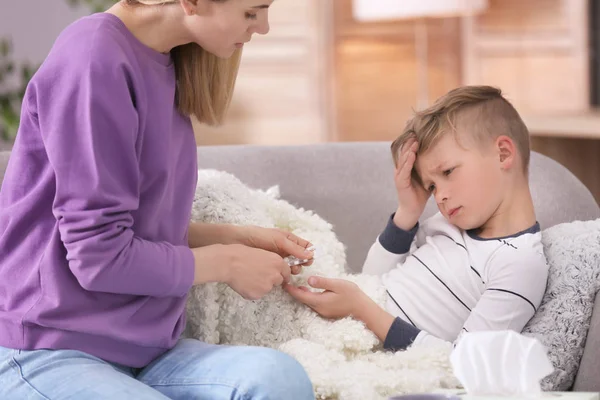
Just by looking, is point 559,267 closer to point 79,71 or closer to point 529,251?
point 529,251

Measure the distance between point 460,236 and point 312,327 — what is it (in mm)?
287

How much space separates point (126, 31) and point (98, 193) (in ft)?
0.73

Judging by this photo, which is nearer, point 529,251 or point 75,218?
point 75,218

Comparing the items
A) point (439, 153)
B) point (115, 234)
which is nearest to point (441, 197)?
point (439, 153)

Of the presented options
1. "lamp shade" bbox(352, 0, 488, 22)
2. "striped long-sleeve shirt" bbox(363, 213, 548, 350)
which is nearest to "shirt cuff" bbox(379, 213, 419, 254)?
"striped long-sleeve shirt" bbox(363, 213, 548, 350)

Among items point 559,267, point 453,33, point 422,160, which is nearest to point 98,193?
point 422,160

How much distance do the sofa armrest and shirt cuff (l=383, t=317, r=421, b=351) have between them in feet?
0.79

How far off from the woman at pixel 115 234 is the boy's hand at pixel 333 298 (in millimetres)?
157

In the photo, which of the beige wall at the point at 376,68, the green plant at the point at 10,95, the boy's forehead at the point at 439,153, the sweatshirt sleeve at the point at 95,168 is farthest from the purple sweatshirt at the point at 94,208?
the beige wall at the point at 376,68

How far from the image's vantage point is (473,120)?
4.53 feet

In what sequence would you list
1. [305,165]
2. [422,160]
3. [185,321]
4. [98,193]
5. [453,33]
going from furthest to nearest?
[453,33]
[305,165]
[422,160]
[185,321]
[98,193]

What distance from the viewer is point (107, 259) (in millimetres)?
1023

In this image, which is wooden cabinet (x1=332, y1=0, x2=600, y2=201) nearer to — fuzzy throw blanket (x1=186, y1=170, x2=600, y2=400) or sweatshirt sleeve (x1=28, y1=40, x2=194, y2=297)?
fuzzy throw blanket (x1=186, y1=170, x2=600, y2=400)

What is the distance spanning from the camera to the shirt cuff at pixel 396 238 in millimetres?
1478
